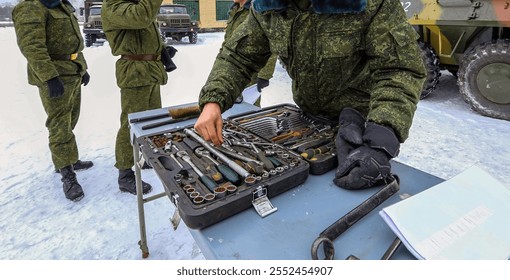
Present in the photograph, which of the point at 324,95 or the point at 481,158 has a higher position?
the point at 324,95

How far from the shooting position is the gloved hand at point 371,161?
1069 mm

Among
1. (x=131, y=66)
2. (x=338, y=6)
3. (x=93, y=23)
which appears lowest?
(x=131, y=66)

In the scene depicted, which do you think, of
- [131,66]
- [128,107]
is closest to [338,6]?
[131,66]

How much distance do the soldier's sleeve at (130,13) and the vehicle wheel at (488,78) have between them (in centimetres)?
419

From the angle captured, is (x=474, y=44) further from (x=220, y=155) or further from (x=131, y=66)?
(x=220, y=155)

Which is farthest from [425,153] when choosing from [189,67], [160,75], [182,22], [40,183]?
[182,22]

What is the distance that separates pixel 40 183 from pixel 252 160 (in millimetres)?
2664

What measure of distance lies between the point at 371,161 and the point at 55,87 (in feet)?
8.70

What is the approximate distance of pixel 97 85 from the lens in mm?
7168

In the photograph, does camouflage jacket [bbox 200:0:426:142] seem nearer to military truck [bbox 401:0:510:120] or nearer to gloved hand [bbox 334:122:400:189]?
gloved hand [bbox 334:122:400:189]

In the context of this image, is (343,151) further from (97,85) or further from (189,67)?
(189,67)

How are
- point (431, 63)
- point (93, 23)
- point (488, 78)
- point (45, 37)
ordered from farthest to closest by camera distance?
point (93, 23), point (431, 63), point (488, 78), point (45, 37)

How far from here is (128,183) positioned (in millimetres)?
2945

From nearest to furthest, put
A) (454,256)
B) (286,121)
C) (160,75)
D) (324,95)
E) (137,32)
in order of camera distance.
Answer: (454,256) < (324,95) < (286,121) < (137,32) < (160,75)
